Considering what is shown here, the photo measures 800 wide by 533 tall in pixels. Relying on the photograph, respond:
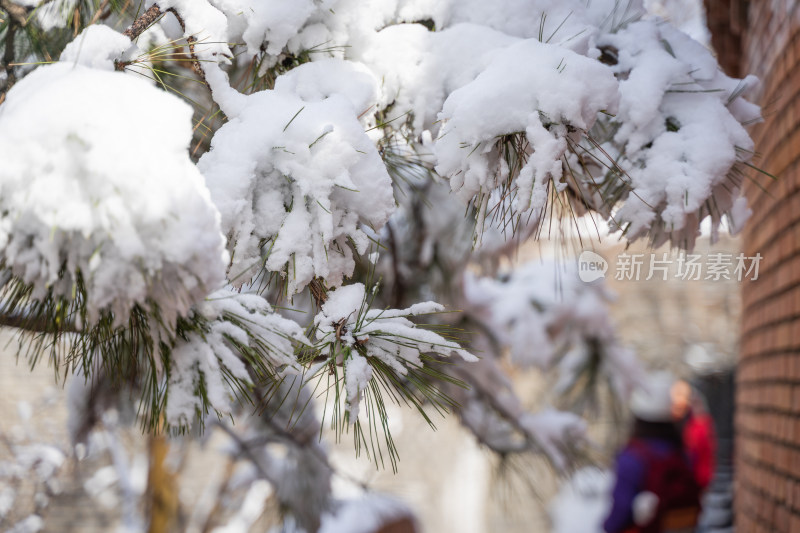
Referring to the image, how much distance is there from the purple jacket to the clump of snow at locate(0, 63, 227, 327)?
3.24 meters

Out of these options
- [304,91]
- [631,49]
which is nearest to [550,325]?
[631,49]

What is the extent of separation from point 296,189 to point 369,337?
0.25 metres

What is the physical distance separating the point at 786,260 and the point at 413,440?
16.7ft

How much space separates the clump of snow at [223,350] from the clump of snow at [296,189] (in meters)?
0.07

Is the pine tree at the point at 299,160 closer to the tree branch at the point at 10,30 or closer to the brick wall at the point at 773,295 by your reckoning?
the tree branch at the point at 10,30

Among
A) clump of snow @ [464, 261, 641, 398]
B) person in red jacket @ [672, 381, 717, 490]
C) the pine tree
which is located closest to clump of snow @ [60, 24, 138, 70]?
the pine tree

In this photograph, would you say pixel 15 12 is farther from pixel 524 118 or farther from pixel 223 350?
pixel 524 118

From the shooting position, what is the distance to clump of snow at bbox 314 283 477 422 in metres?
1.00

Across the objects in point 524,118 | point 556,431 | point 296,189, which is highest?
point 524,118

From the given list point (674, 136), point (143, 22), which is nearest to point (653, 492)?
point (674, 136)

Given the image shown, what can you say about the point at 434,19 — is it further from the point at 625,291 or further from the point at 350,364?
the point at 625,291

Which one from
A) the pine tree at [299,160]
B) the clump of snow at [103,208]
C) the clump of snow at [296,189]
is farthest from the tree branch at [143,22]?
the clump of snow at [103,208]

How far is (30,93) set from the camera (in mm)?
804

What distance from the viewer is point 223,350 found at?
0.97 metres
